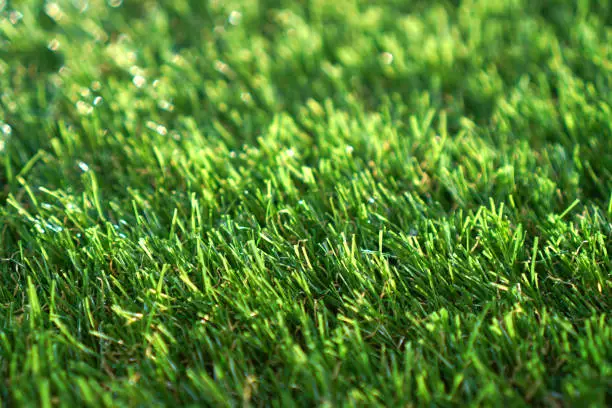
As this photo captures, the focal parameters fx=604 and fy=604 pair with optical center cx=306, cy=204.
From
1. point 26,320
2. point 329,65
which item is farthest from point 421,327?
point 329,65

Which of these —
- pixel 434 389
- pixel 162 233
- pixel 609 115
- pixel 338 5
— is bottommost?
pixel 434 389

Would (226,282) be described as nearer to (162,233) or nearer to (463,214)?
(162,233)

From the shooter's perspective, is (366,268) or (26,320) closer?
(26,320)

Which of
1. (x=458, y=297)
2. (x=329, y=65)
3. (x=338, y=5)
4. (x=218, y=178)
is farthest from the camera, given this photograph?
(x=338, y=5)

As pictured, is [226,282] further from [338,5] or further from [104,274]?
[338,5]

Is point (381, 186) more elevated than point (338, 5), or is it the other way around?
point (338, 5)

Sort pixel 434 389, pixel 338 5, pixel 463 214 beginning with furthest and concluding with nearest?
1. pixel 338 5
2. pixel 463 214
3. pixel 434 389

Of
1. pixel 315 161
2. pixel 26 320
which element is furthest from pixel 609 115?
pixel 26 320
